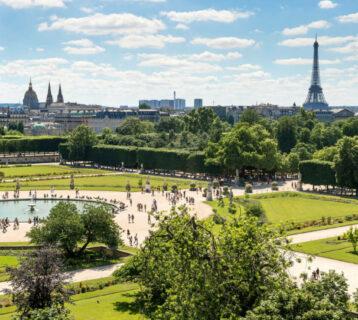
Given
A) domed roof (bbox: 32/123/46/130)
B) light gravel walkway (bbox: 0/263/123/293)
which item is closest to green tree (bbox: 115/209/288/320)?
light gravel walkway (bbox: 0/263/123/293)

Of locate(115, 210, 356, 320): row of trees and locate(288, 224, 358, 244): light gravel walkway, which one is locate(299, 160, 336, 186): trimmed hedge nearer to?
locate(288, 224, 358, 244): light gravel walkway

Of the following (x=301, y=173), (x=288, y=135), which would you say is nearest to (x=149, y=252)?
(x=301, y=173)

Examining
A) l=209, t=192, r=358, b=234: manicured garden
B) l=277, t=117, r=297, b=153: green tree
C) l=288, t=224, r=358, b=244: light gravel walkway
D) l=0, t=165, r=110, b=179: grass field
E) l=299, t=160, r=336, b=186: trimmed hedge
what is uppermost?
l=277, t=117, r=297, b=153: green tree

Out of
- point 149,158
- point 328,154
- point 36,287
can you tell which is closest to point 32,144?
point 149,158

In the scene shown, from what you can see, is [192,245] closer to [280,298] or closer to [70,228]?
[280,298]

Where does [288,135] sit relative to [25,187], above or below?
above
